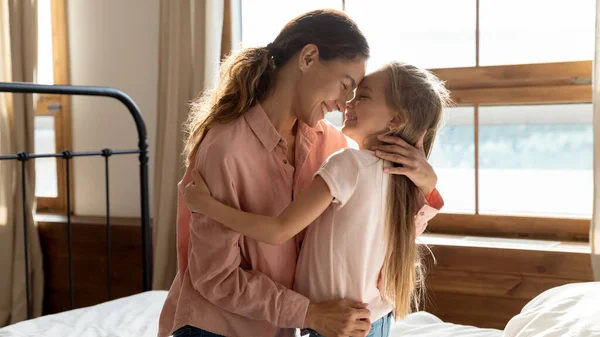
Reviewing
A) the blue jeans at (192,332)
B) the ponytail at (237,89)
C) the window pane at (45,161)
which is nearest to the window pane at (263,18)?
the window pane at (45,161)

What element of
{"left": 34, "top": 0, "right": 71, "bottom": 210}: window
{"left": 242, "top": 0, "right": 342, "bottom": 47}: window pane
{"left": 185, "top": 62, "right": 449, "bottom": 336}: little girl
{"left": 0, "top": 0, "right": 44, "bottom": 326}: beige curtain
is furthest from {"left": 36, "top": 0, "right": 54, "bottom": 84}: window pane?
{"left": 185, "top": 62, "right": 449, "bottom": 336}: little girl

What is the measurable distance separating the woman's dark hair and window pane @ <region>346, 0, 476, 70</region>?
1.30 m

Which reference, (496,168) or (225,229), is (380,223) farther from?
(496,168)

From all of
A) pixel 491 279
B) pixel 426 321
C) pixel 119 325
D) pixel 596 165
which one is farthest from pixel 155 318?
pixel 596 165

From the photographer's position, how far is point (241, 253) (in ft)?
4.20

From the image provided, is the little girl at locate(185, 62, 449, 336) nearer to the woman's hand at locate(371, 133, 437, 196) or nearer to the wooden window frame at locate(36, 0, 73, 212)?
the woman's hand at locate(371, 133, 437, 196)

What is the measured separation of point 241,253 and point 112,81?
2.29 meters

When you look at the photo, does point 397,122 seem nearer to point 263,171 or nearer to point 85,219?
point 263,171

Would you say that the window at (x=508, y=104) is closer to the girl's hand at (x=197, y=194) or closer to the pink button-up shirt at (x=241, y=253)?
the pink button-up shirt at (x=241, y=253)

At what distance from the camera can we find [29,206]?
3.41 metres

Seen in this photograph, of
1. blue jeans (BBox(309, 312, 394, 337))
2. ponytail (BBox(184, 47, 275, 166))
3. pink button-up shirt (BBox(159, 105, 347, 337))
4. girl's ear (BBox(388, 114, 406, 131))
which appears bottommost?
blue jeans (BBox(309, 312, 394, 337))

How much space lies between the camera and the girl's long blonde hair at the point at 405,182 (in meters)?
1.28

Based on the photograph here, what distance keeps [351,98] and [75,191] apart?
2484 mm

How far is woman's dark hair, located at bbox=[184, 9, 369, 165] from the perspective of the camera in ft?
4.20
